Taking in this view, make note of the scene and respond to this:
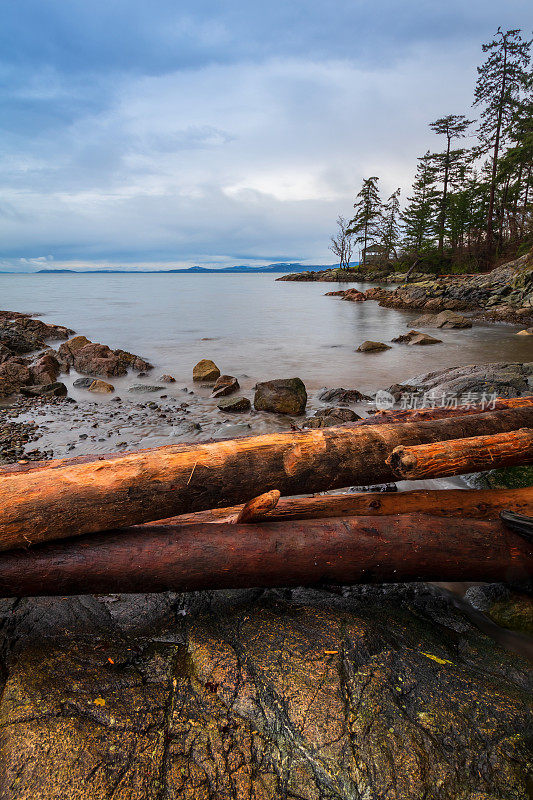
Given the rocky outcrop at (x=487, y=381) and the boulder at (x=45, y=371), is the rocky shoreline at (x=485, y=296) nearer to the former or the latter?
the rocky outcrop at (x=487, y=381)

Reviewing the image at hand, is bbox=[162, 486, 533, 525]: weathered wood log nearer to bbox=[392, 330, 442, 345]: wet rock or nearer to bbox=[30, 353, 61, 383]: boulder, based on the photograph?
bbox=[30, 353, 61, 383]: boulder

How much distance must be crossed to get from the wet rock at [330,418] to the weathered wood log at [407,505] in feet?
10.7

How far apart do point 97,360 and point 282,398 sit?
6.61 m

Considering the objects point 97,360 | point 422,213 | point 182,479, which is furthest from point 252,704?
point 422,213

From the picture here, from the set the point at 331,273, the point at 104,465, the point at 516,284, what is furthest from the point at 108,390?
the point at 331,273

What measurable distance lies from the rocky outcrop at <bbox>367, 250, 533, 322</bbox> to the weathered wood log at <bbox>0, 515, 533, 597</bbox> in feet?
73.8

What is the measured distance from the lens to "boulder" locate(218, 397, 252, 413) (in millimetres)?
7973

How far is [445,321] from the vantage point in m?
20.5

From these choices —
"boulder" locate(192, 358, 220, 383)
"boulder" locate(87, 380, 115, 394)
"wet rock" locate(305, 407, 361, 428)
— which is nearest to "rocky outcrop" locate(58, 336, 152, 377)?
"boulder" locate(87, 380, 115, 394)

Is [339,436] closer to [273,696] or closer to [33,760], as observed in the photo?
[273,696]

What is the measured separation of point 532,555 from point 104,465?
105 inches

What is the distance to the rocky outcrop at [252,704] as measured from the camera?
4.99 ft

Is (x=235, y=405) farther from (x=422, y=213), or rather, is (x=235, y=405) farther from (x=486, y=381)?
→ (x=422, y=213)

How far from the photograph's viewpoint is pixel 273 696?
1806 millimetres
